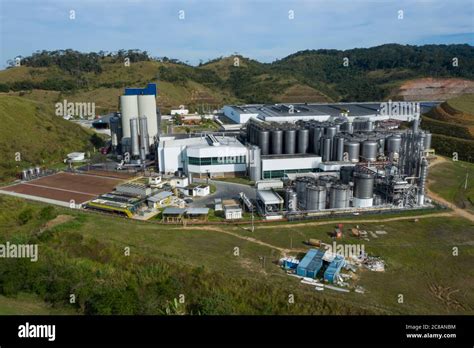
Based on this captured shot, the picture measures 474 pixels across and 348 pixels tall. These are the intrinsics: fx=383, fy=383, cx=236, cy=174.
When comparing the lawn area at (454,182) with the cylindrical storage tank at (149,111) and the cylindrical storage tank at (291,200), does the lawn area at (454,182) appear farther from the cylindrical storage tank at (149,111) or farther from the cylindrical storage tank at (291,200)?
the cylindrical storage tank at (149,111)

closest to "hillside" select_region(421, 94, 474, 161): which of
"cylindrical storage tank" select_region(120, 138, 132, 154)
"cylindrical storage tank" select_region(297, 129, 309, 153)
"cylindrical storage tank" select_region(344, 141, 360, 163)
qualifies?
"cylindrical storage tank" select_region(344, 141, 360, 163)

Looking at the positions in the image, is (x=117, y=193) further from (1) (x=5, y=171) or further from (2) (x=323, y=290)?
(2) (x=323, y=290)

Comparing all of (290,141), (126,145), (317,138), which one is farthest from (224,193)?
(126,145)

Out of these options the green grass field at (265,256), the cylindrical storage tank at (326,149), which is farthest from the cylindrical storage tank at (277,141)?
the green grass field at (265,256)

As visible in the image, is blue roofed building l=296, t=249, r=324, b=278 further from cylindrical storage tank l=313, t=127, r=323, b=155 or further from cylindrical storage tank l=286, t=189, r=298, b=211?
cylindrical storage tank l=313, t=127, r=323, b=155

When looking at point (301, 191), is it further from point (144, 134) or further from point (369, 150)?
point (144, 134)

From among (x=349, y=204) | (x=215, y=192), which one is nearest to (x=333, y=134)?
(x=349, y=204)
